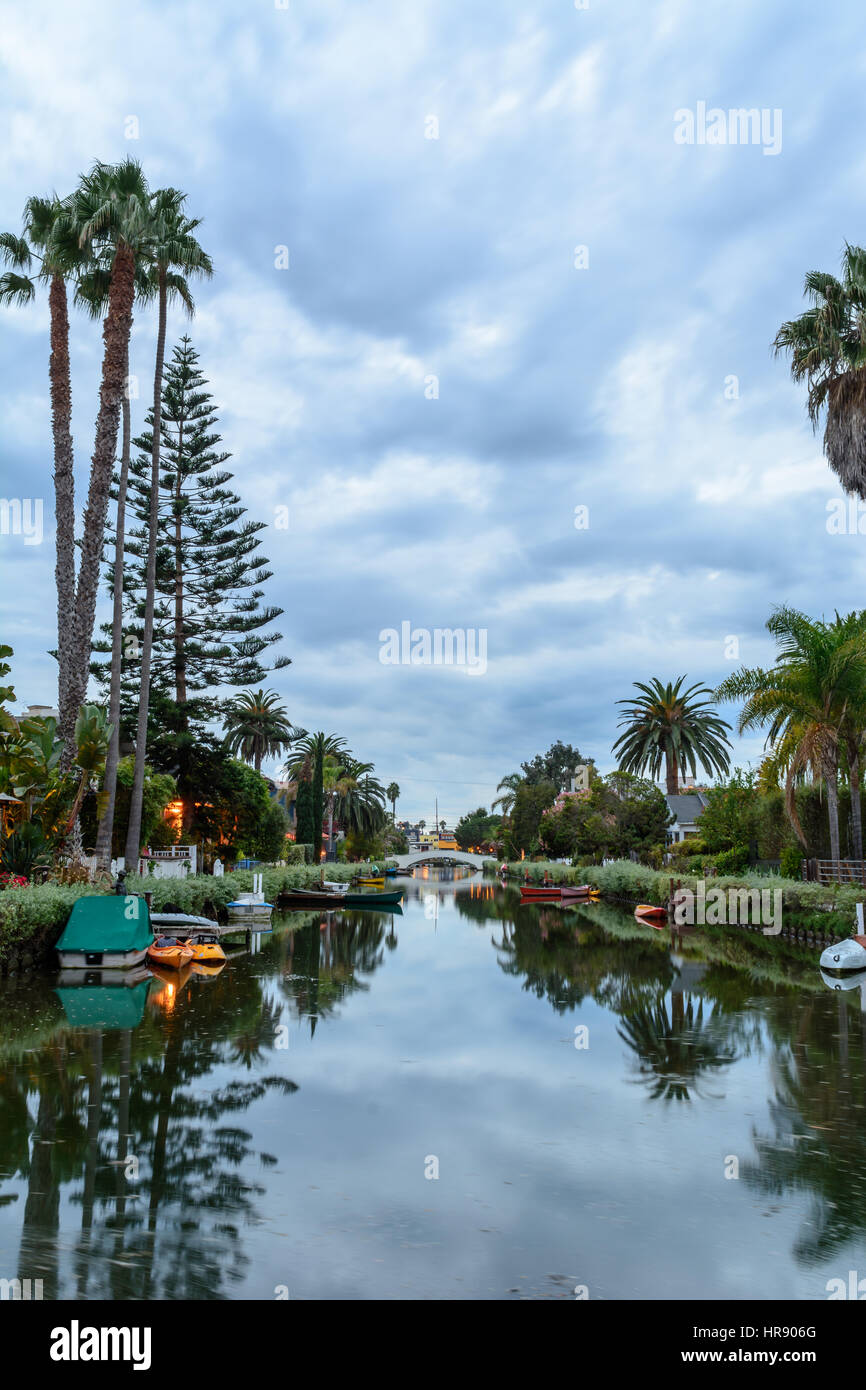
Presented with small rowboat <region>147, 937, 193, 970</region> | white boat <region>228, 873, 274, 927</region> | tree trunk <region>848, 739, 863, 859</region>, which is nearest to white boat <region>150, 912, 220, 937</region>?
small rowboat <region>147, 937, 193, 970</region>

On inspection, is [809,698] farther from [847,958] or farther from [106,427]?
[106,427]

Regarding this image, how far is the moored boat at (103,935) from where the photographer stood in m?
16.3

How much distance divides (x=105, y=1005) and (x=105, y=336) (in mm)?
18251

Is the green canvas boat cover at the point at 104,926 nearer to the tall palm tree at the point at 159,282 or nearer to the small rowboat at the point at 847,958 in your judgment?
the tall palm tree at the point at 159,282

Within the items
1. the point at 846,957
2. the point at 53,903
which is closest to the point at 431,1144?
the point at 53,903

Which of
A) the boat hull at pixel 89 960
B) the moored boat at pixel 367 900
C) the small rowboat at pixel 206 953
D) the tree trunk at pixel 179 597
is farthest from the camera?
the moored boat at pixel 367 900

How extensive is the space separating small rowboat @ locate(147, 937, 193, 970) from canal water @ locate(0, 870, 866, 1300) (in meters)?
3.24

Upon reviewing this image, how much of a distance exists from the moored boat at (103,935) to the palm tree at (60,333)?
9008 millimetres

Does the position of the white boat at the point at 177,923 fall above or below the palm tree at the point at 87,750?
below

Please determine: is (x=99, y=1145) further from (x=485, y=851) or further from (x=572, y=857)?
(x=485, y=851)

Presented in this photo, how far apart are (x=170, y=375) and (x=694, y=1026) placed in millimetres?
34675

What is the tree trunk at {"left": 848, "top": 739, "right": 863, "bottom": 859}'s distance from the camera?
24.8m

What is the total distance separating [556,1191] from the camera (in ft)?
20.7

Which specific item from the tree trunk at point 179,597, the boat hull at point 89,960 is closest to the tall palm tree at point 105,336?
the boat hull at point 89,960
